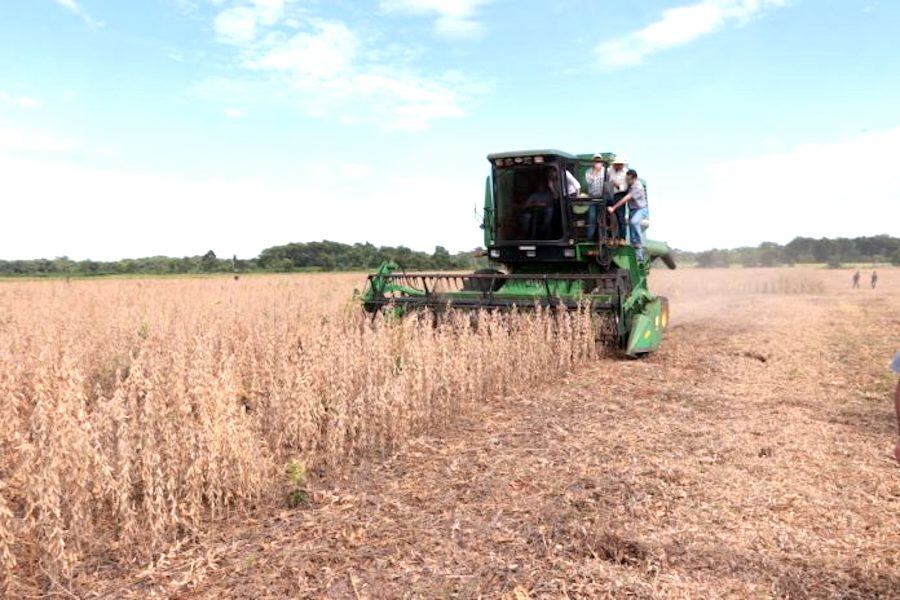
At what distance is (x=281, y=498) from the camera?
3.83m

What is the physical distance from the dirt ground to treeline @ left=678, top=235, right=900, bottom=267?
20.6m

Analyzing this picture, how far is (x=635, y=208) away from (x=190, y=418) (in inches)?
288

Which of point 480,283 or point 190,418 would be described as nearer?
point 190,418

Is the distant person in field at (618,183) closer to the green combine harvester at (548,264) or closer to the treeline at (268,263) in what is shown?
the green combine harvester at (548,264)

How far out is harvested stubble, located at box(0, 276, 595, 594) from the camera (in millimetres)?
3271

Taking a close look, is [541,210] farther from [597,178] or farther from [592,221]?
[597,178]

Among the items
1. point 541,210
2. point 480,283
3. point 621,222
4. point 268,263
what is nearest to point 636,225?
point 621,222

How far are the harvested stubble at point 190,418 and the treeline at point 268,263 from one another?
24.5 m

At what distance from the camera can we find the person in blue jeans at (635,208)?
9.16 meters

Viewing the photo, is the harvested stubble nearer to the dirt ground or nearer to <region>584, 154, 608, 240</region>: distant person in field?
the dirt ground

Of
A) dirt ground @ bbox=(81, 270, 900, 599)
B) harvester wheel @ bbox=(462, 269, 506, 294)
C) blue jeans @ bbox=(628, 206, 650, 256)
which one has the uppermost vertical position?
blue jeans @ bbox=(628, 206, 650, 256)

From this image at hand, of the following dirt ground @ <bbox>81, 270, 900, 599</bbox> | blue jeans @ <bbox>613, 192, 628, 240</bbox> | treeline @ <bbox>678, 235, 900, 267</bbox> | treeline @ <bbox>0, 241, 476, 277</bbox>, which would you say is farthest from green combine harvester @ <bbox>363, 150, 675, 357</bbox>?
treeline @ <bbox>0, 241, 476, 277</bbox>

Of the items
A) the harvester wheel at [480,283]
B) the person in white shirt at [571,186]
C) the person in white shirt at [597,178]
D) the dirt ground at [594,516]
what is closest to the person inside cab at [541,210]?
the person in white shirt at [571,186]

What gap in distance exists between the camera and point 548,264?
9867 mm
